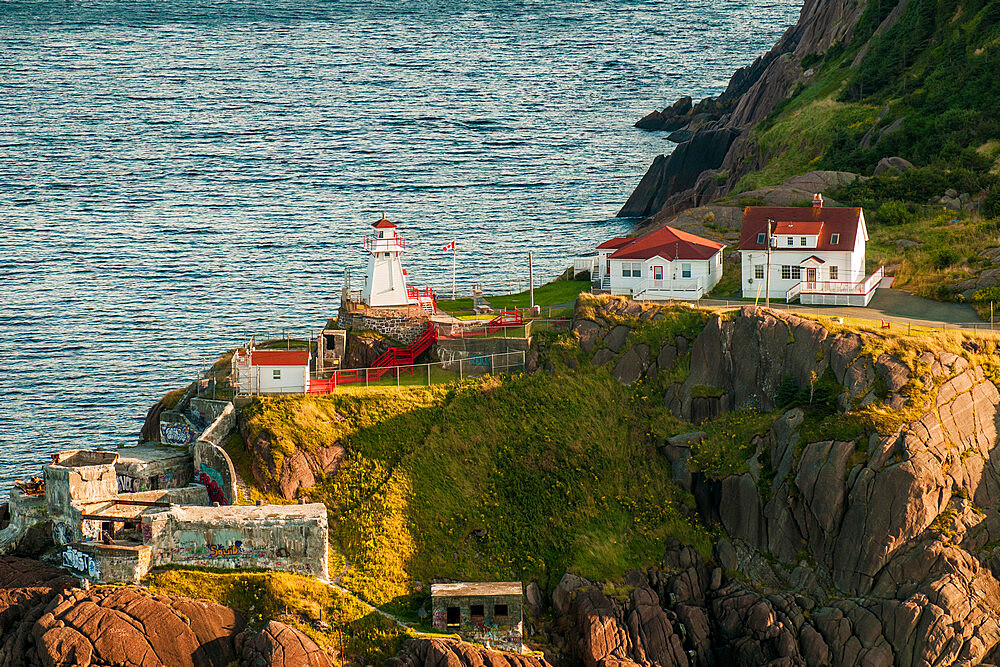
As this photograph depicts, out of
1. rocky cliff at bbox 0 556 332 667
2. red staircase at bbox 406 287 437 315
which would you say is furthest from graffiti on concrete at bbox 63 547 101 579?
red staircase at bbox 406 287 437 315

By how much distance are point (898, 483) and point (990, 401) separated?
8263mm

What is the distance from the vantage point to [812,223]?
91.0 m

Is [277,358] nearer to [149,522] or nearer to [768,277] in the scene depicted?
[149,522]

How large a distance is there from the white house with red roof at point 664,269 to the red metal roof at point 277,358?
803 inches

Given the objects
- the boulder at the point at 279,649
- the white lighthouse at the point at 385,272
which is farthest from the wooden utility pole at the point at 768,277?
the boulder at the point at 279,649

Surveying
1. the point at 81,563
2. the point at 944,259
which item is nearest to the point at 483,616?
the point at 81,563

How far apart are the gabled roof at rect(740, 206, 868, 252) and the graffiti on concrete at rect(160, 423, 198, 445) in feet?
114

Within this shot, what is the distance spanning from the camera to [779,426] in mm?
76875

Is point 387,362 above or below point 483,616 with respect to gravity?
above

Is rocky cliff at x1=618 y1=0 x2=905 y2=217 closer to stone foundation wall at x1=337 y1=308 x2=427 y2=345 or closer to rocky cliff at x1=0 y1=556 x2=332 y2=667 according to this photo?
stone foundation wall at x1=337 y1=308 x2=427 y2=345

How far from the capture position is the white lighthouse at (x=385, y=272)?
295 feet

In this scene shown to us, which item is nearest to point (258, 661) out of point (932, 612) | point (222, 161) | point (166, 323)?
point (932, 612)

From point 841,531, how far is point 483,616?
18117mm

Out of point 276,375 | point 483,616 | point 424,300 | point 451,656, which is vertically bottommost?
point 451,656
